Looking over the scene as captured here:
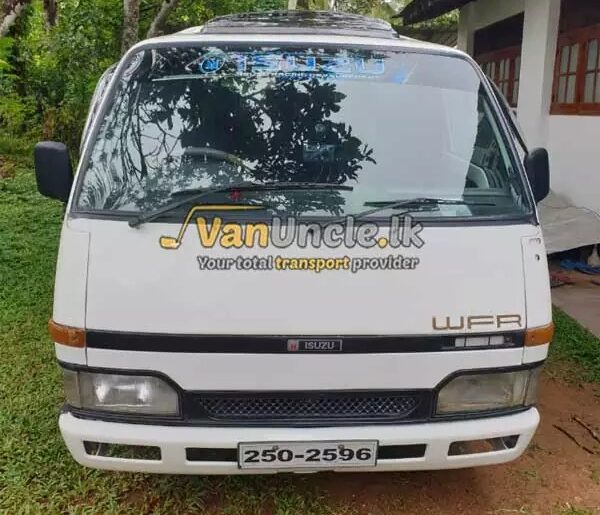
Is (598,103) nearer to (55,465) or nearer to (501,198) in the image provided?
(501,198)

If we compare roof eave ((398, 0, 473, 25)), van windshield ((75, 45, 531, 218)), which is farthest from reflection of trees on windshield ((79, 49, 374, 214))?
roof eave ((398, 0, 473, 25))

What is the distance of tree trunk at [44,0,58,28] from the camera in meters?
14.7

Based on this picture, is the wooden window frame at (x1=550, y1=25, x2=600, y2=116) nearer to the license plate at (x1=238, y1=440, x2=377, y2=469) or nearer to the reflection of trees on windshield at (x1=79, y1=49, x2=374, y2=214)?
the reflection of trees on windshield at (x1=79, y1=49, x2=374, y2=214)

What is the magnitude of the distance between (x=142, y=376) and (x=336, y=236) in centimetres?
89

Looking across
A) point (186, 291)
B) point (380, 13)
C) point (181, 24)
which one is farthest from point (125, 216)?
point (380, 13)

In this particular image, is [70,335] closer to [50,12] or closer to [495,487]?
[495,487]

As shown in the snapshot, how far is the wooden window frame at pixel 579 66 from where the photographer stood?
24.8ft

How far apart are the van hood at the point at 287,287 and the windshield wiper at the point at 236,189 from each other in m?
0.07

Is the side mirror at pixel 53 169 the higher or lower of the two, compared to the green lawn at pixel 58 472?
higher

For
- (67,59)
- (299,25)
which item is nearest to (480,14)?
(67,59)

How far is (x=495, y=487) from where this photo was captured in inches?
128

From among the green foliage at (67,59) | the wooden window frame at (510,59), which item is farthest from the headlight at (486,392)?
the green foliage at (67,59)

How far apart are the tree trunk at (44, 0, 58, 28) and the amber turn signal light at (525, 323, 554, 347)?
573 inches

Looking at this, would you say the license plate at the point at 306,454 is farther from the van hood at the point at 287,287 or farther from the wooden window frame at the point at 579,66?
the wooden window frame at the point at 579,66
